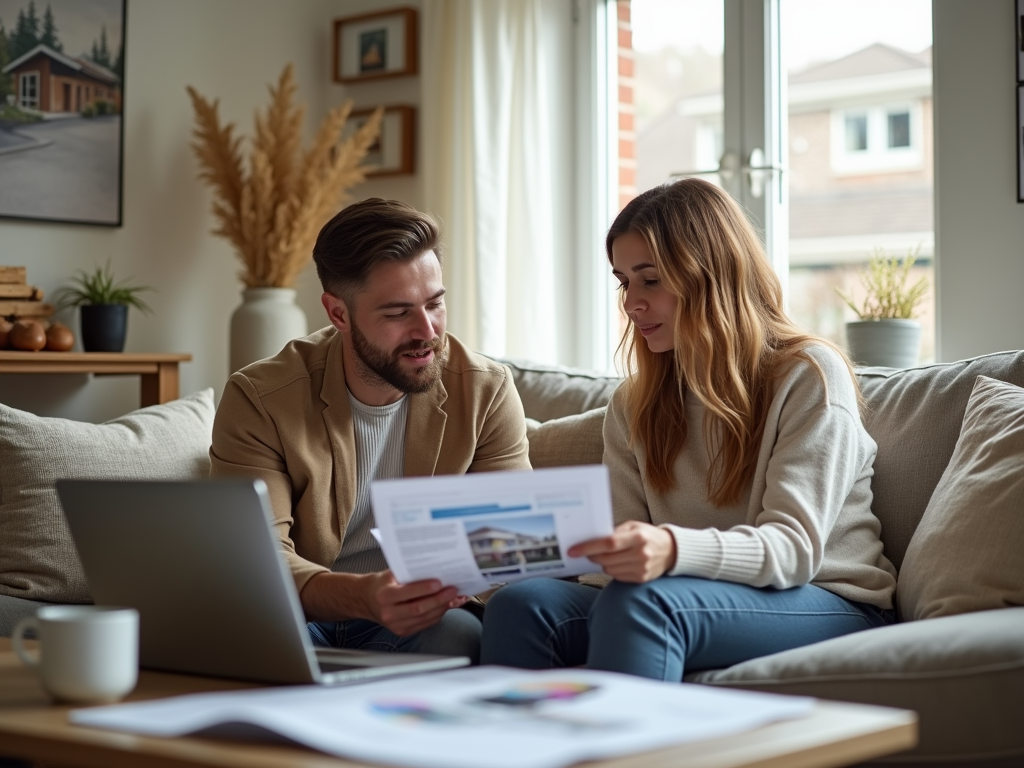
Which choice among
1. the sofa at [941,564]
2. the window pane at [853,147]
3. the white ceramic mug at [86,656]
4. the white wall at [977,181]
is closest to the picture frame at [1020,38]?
the white wall at [977,181]

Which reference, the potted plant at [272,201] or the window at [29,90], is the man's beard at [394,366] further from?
the window at [29,90]

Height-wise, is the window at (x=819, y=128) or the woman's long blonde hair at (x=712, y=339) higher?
the window at (x=819, y=128)

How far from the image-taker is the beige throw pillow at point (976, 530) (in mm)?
1751

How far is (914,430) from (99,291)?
2.26m

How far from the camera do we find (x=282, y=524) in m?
1.96

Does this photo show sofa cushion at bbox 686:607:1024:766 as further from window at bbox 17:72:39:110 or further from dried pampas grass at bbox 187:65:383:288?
window at bbox 17:72:39:110

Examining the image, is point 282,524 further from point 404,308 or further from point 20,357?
point 20,357

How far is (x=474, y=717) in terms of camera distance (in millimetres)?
1002

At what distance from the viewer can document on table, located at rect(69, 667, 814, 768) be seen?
2.97 feet

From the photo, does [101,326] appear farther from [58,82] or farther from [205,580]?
[205,580]

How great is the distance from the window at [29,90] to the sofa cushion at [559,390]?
161cm

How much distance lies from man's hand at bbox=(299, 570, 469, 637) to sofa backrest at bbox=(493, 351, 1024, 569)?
0.77m

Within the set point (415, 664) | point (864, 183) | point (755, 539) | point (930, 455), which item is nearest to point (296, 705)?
point (415, 664)

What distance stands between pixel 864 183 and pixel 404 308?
1.63 m
